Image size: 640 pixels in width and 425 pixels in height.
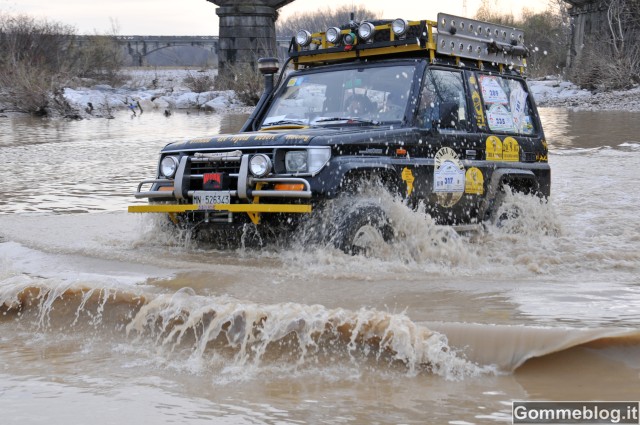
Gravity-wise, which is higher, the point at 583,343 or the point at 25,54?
the point at 25,54

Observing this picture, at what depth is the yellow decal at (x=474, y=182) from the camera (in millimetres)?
8219

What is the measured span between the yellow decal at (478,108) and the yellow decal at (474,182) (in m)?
0.46

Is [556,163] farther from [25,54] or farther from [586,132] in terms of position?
[25,54]

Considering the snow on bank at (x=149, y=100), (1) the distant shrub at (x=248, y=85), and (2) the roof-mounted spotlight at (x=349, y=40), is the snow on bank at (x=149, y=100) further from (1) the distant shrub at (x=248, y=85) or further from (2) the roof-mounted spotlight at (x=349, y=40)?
(2) the roof-mounted spotlight at (x=349, y=40)

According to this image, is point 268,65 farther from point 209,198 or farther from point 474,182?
point 474,182

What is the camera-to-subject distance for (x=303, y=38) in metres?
8.84

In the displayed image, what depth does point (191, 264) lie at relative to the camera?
24.1 feet

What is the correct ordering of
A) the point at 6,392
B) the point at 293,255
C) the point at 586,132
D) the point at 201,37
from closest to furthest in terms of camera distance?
1. the point at 6,392
2. the point at 293,255
3. the point at 586,132
4. the point at 201,37

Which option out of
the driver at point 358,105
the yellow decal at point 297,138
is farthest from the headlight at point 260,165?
the driver at point 358,105

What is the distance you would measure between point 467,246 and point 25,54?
128 ft

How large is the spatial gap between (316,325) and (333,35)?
4.10 meters

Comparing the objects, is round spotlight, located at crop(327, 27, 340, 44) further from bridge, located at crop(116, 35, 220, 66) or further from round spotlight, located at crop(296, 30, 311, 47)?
bridge, located at crop(116, 35, 220, 66)

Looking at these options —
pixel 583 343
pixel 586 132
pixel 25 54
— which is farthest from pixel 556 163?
pixel 25 54

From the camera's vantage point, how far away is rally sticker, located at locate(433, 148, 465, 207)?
790 centimetres
